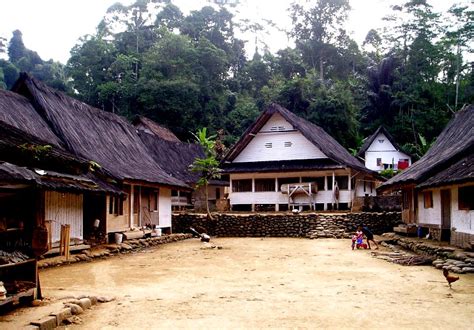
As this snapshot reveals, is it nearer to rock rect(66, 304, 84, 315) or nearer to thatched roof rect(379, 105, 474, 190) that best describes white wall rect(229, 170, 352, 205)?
thatched roof rect(379, 105, 474, 190)

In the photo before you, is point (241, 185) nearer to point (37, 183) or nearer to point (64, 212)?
point (64, 212)

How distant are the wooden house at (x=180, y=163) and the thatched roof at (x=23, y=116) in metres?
9.73

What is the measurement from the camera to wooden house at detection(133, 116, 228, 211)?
95.7ft

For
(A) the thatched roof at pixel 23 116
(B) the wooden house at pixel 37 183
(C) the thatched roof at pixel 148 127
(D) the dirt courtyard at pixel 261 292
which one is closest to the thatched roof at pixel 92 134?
(A) the thatched roof at pixel 23 116

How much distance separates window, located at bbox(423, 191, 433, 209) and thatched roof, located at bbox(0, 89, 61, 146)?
47.0 feet

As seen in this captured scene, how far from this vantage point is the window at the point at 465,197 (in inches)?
606

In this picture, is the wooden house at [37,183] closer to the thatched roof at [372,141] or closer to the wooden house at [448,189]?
the wooden house at [448,189]

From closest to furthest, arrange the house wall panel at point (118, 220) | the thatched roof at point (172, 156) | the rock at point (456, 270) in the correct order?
1. the rock at point (456, 270)
2. the house wall panel at point (118, 220)
3. the thatched roof at point (172, 156)

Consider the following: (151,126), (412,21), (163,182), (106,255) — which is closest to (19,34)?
(151,126)

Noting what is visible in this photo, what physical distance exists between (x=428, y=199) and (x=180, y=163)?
1688cm

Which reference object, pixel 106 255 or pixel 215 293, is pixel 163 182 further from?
pixel 215 293

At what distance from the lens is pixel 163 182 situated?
71.2 feet

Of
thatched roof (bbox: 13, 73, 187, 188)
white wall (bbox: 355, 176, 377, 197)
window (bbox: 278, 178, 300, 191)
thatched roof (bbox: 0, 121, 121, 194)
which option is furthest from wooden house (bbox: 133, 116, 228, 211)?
thatched roof (bbox: 0, 121, 121, 194)

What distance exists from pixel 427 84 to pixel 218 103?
67.8 ft
